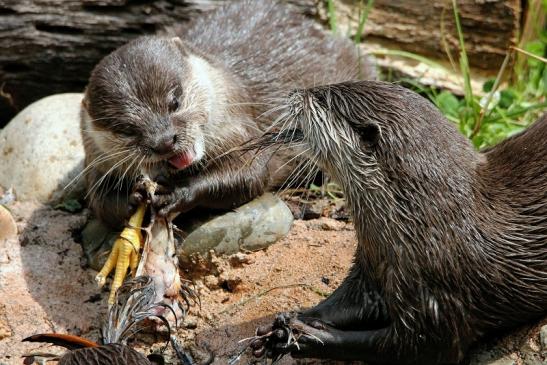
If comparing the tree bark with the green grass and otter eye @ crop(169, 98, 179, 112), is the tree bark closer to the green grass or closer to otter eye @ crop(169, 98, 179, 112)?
the green grass

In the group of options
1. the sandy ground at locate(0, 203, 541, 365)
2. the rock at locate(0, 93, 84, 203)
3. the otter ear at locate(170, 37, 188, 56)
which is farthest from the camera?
the rock at locate(0, 93, 84, 203)

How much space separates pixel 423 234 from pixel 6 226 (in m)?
2.19

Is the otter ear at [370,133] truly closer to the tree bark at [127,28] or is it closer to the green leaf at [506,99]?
the green leaf at [506,99]

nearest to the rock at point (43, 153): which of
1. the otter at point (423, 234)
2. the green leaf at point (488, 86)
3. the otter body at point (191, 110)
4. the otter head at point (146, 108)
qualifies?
Answer: the otter body at point (191, 110)

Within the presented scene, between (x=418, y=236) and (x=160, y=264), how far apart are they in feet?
3.91

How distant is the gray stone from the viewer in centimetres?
399

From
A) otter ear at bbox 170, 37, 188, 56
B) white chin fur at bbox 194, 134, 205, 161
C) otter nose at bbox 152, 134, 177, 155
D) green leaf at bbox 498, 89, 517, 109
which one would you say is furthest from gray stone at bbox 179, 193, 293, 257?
green leaf at bbox 498, 89, 517, 109

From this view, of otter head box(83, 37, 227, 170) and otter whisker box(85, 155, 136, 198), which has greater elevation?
otter head box(83, 37, 227, 170)

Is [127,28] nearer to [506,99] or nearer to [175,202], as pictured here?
[175,202]

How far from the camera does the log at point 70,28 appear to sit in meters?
5.11

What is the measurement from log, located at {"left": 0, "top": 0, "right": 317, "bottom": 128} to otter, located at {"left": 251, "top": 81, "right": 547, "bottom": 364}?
231 centimetres

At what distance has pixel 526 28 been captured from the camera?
5.18 meters

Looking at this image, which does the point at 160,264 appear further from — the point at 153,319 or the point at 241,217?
the point at 241,217

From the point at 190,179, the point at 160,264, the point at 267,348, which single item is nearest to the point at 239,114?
the point at 190,179
